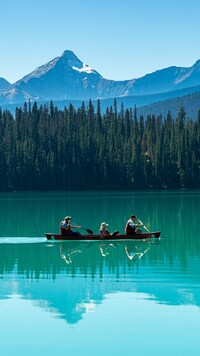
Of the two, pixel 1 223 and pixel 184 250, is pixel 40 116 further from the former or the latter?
pixel 184 250

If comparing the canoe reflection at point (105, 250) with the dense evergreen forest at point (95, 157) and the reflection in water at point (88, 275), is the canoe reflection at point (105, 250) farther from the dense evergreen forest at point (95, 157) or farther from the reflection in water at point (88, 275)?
the dense evergreen forest at point (95, 157)

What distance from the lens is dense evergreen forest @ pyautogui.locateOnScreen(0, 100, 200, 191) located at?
150m

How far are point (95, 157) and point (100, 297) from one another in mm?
132888

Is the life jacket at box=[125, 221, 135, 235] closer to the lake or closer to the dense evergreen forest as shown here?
the lake

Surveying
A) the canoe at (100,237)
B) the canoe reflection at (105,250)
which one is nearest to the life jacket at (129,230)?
the canoe at (100,237)

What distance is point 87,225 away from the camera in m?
55.2

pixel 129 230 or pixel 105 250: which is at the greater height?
pixel 129 230

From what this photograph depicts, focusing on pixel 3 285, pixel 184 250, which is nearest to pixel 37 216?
pixel 184 250

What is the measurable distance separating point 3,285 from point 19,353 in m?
9.26

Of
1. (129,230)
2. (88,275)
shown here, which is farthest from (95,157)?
(88,275)

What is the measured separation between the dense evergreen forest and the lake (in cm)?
10516

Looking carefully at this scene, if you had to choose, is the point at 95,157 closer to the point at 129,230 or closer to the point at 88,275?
the point at 129,230

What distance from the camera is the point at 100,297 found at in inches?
971

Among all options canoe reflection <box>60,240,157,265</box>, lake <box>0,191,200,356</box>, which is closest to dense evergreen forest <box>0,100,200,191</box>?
lake <box>0,191,200,356</box>
